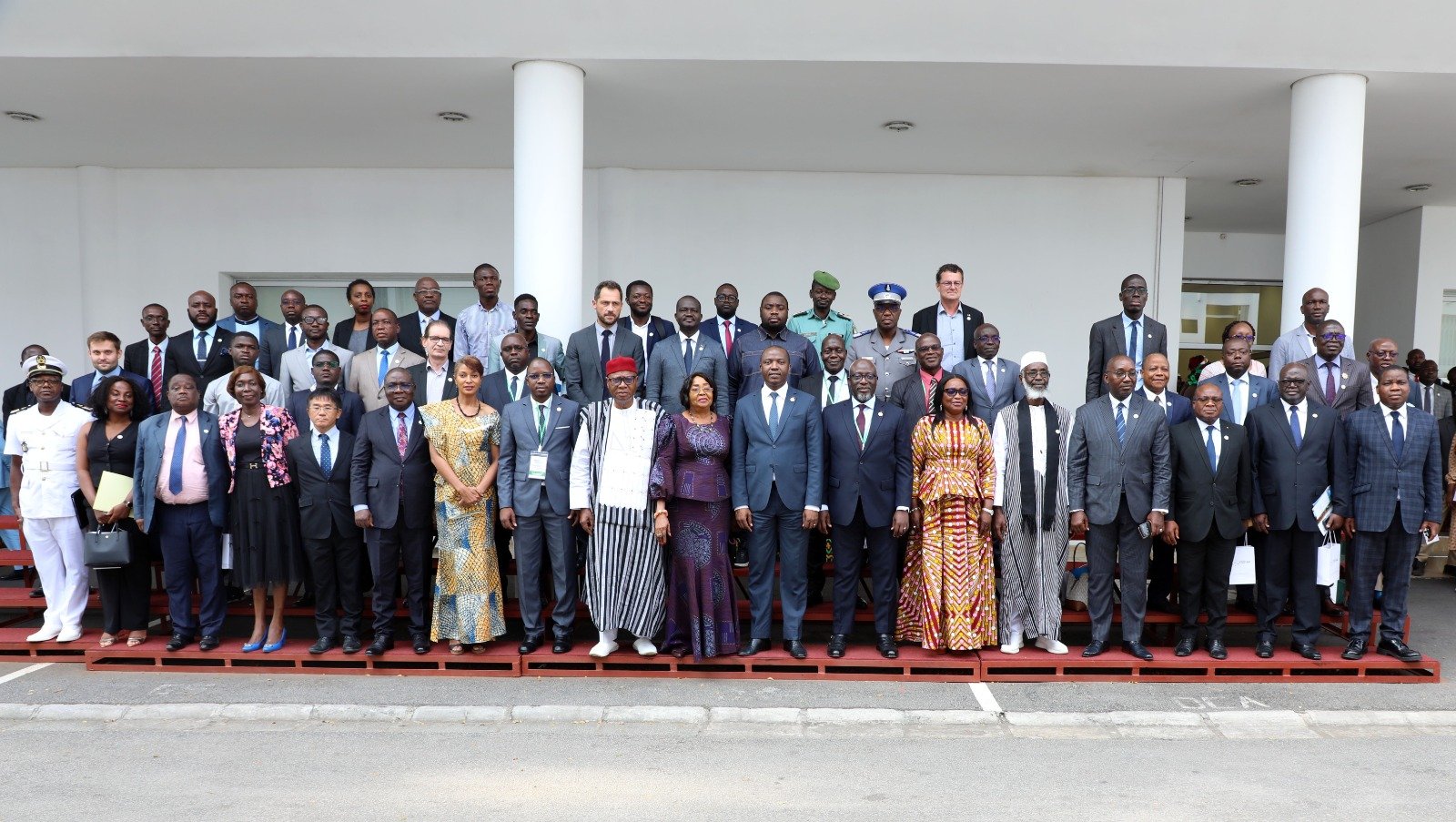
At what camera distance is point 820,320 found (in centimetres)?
790

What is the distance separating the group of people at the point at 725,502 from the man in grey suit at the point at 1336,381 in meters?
0.25

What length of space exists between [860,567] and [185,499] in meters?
4.33

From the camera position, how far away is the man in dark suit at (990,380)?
690 centimetres

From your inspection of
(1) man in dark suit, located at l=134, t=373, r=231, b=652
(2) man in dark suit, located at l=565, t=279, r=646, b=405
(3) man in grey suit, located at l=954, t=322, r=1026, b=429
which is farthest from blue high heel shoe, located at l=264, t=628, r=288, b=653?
(3) man in grey suit, located at l=954, t=322, r=1026, b=429

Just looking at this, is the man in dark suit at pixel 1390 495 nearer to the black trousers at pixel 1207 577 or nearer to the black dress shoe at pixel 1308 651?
the black dress shoe at pixel 1308 651

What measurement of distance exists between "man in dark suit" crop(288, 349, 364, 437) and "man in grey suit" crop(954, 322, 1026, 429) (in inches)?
162

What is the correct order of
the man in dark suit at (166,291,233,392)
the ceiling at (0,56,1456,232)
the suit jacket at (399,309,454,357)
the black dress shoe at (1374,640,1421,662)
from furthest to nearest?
the suit jacket at (399,309,454,357), the ceiling at (0,56,1456,232), the man in dark suit at (166,291,233,392), the black dress shoe at (1374,640,1421,662)

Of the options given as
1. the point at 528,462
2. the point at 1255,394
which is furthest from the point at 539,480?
the point at 1255,394

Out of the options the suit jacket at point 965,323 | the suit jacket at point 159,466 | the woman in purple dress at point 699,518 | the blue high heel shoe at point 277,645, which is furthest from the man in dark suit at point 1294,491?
the suit jacket at point 159,466

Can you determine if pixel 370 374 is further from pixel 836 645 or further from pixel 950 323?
pixel 950 323

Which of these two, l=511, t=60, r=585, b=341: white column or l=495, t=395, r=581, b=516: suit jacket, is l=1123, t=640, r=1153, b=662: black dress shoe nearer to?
l=495, t=395, r=581, b=516: suit jacket

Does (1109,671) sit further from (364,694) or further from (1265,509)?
(364,694)

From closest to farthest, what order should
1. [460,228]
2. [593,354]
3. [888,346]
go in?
[593,354], [888,346], [460,228]

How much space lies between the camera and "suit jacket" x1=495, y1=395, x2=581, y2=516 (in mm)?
6367
